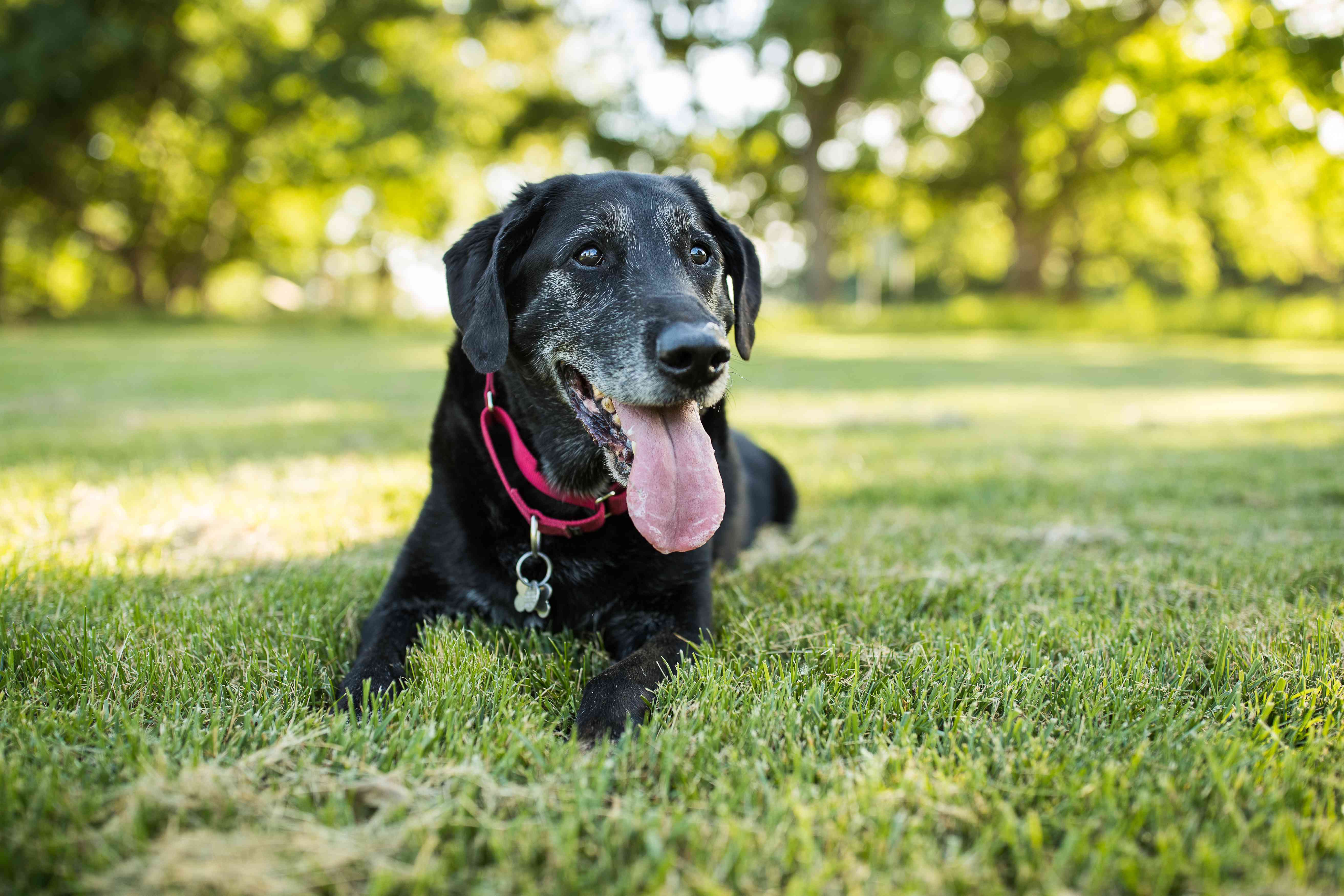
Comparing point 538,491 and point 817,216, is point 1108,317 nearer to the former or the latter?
point 817,216

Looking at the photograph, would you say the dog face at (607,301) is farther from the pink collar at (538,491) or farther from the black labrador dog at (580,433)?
the pink collar at (538,491)

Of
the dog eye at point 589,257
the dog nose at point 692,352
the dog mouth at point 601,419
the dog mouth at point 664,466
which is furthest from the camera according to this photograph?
the dog eye at point 589,257

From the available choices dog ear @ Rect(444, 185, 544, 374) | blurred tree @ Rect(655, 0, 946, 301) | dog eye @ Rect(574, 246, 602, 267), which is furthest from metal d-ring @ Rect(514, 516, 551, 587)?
blurred tree @ Rect(655, 0, 946, 301)

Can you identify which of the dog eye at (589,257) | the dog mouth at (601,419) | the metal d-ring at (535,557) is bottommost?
the metal d-ring at (535,557)

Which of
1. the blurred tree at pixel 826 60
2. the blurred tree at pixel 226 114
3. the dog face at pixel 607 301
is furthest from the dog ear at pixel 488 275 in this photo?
the blurred tree at pixel 226 114

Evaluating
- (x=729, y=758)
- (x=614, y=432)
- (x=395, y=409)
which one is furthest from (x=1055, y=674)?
(x=395, y=409)

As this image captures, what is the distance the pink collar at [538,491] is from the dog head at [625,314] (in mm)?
165

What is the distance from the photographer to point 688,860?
143cm

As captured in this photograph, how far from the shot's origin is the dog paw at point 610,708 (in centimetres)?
192

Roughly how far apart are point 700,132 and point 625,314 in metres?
34.4

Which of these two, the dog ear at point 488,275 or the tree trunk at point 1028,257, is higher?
the tree trunk at point 1028,257

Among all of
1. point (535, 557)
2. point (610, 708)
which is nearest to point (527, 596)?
point (535, 557)

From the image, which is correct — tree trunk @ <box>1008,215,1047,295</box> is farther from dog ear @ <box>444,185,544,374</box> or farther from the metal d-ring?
the metal d-ring

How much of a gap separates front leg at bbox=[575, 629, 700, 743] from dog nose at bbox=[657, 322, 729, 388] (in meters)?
0.80
